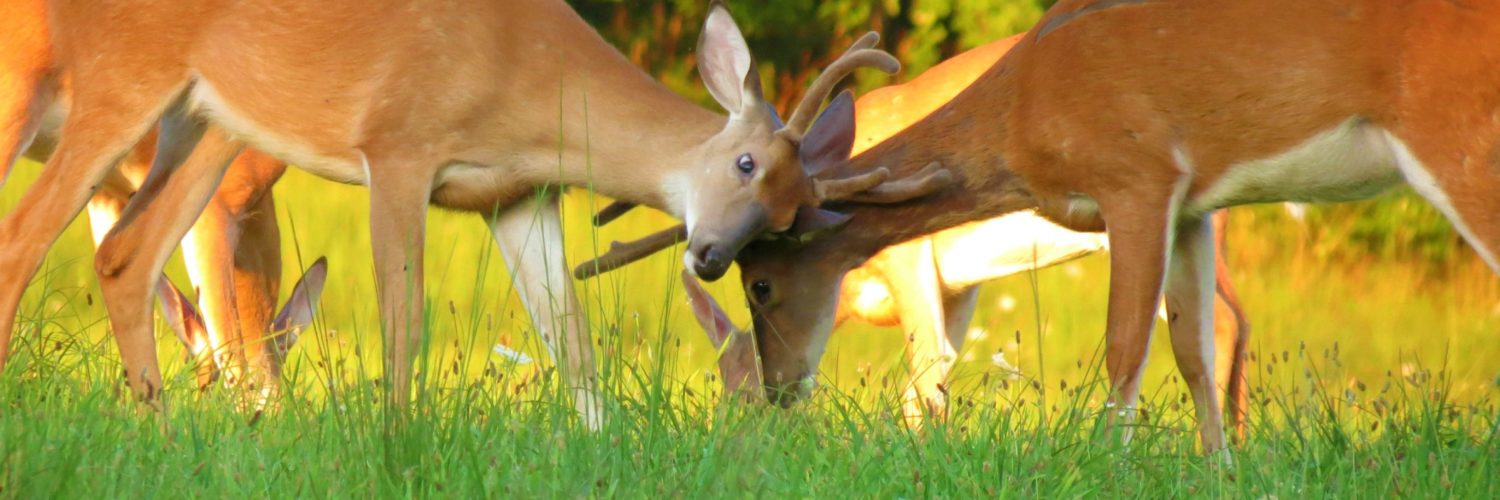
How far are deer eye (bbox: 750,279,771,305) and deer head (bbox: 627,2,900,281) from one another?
0.54m

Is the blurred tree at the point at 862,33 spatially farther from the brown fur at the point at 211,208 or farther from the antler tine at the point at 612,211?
the antler tine at the point at 612,211

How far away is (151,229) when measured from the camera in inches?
260

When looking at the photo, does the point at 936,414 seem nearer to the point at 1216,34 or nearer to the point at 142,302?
the point at 1216,34

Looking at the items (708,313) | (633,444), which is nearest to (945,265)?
(708,313)

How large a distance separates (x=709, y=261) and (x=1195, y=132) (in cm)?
141

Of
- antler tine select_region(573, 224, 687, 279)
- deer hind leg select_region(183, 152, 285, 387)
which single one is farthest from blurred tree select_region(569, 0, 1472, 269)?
antler tine select_region(573, 224, 687, 279)

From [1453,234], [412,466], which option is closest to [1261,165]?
[412,466]

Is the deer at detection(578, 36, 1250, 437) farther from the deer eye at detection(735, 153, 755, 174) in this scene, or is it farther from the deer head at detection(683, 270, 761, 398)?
the deer eye at detection(735, 153, 755, 174)

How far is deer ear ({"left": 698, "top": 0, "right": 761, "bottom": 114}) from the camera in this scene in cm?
655

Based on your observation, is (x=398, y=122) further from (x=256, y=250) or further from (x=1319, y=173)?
(x=1319, y=173)

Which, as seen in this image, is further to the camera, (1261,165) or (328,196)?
(328,196)

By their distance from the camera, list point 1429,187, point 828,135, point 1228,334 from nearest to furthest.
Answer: point 1429,187 < point 828,135 < point 1228,334

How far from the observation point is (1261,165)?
20.1 ft

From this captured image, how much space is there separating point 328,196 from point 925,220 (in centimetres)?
791
